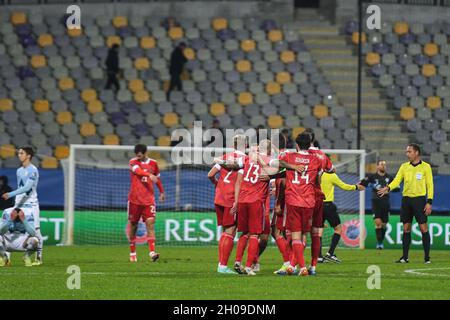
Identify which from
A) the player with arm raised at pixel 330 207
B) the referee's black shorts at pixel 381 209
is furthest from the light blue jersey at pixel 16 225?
the referee's black shorts at pixel 381 209

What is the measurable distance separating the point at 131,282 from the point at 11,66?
19.7 metres

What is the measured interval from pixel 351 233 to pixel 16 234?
421 inches

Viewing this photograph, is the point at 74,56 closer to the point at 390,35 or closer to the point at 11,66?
the point at 11,66

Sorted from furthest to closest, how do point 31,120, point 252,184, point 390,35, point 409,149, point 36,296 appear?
point 390,35 < point 31,120 < point 409,149 < point 252,184 < point 36,296

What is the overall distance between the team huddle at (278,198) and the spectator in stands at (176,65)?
51.4ft

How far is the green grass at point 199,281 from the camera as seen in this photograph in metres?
13.7

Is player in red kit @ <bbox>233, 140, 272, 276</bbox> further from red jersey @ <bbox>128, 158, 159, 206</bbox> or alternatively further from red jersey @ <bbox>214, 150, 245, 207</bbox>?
red jersey @ <bbox>128, 158, 159, 206</bbox>

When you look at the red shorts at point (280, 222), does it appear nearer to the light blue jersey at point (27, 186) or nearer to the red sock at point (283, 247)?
the red sock at point (283, 247)

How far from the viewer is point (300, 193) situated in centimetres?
1664

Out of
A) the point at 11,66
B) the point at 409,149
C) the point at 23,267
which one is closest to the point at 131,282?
the point at 23,267

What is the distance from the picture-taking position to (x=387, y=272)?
59.5 ft

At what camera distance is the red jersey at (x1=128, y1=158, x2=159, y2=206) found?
21.4 m

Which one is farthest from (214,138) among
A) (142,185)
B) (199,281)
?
(199,281)

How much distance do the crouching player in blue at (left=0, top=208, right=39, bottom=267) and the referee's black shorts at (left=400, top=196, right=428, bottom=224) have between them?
7.10m
